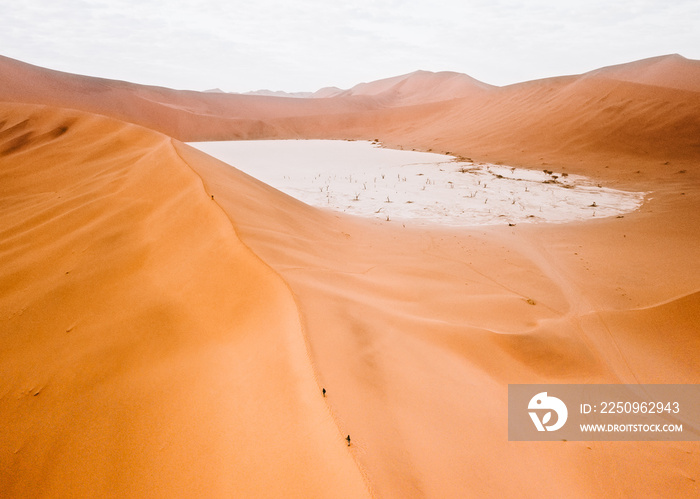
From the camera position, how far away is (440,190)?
7629mm

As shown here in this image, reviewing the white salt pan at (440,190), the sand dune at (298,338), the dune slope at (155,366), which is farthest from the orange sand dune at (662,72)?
the dune slope at (155,366)

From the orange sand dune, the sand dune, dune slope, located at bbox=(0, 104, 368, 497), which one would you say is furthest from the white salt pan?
the orange sand dune

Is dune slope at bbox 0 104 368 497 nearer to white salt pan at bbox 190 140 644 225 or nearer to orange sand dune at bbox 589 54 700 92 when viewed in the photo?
white salt pan at bbox 190 140 644 225

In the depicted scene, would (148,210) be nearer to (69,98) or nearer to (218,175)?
(218,175)

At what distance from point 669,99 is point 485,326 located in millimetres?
15274

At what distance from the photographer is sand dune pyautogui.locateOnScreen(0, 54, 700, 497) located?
1.45 meters

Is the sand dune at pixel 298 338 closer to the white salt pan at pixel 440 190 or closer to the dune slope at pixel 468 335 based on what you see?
the dune slope at pixel 468 335

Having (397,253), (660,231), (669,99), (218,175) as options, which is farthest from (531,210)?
(669,99)

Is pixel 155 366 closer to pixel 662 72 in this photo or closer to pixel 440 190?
pixel 440 190

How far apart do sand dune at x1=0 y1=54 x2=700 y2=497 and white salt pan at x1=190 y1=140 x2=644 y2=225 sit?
0.68m

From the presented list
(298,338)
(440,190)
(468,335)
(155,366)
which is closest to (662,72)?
(440,190)

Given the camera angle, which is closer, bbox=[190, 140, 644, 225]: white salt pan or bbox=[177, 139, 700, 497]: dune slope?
bbox=[177, 139, 700, 497]: dune slope

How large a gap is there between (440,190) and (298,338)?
20.8 ft

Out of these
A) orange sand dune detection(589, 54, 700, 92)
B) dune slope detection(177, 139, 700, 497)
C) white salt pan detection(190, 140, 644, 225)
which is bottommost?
dune slope detection(177, 139, 700, 497)
